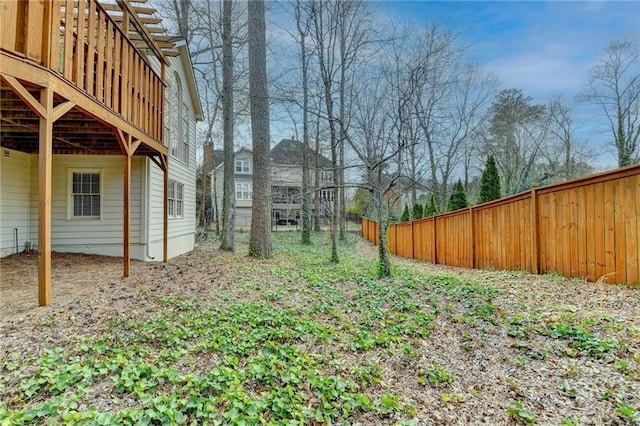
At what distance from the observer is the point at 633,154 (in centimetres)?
1437

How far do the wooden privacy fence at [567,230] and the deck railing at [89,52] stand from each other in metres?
7.32

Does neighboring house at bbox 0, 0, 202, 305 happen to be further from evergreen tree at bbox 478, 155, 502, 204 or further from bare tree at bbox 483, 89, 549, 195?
bare tree at bbox 483, 89, 549, 195

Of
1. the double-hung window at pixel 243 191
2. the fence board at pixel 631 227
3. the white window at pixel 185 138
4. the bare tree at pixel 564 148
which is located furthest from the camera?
the double-hung window at pixel 243 191

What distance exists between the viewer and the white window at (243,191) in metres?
30.2

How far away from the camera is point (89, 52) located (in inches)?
182

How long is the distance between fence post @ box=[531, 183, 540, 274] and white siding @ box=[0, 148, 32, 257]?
1078cm

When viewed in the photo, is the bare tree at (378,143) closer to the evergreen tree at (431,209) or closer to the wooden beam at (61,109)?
the wooden beam at (61,109)

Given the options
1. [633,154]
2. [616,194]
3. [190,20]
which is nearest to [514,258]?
[616,194]

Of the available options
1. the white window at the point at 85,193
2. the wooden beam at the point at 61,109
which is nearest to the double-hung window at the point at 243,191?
the white window at the point at 85,193

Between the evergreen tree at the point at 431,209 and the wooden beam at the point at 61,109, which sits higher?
the wooden beam at the point at 61,109

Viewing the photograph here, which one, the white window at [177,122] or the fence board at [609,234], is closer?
the fence board at [609,234]

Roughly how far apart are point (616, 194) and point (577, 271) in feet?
4.08

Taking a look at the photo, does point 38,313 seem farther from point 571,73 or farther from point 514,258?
point 571,73

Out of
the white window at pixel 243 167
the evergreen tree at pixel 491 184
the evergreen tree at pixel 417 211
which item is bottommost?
the evergreen tree at pixel 417 211
